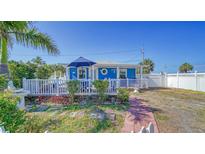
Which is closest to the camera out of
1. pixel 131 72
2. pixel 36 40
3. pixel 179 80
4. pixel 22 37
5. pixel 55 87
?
pixel 22 37

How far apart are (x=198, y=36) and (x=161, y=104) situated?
2.56 meters

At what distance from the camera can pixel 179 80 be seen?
10.3 meters

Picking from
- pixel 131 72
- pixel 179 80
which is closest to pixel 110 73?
pixel 131 72

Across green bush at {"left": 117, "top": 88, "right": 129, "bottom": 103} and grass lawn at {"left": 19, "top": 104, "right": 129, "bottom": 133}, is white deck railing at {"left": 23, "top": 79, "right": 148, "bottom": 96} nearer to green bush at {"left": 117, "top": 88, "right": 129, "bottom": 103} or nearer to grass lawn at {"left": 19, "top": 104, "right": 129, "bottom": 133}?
green bush at {"left": 117, "top": 88, "right": 129, "bottom": 103}

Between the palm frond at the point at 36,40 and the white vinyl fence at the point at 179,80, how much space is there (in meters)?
6.09

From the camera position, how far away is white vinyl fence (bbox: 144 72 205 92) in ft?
30.3

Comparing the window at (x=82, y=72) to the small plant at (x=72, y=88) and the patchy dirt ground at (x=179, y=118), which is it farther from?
the patchy dirt ground at (x=179, y=118)

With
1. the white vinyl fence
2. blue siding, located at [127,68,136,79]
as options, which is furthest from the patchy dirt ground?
blue siding, located at [127,68,136,79]

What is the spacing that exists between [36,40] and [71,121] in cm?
238

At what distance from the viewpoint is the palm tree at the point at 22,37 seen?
406 cm

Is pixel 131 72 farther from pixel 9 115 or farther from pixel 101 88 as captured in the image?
pixel 9 115

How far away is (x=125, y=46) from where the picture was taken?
5.38 metres

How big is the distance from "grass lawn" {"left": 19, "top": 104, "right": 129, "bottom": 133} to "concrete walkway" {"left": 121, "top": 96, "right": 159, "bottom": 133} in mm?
165
